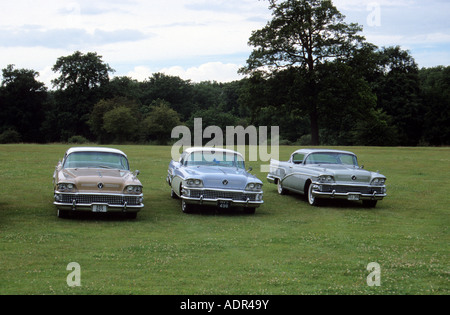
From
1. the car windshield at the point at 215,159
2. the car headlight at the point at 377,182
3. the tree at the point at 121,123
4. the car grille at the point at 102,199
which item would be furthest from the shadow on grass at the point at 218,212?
the tree at the point at 121,123

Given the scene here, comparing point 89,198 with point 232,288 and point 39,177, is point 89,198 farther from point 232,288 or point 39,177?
point 39,177

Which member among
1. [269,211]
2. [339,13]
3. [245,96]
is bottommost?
[269,211]

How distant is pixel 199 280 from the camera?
7.12 metres

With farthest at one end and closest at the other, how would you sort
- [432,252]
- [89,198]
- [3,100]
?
[3,100], [89,198], [432,252]

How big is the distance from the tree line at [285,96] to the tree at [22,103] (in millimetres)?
161

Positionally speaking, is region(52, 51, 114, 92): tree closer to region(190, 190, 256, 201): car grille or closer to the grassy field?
the grassy field

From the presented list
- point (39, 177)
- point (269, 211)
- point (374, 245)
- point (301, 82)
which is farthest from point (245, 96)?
point (374, 245)

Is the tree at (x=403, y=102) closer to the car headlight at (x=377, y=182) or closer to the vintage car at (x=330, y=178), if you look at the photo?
the vintage car at (x=330, y=178)

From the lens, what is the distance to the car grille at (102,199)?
11625 mm

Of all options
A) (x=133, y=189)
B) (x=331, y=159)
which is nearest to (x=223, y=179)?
(x=133, y=189)

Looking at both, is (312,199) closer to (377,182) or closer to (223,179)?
(377,182)

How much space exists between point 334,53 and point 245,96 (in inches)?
379

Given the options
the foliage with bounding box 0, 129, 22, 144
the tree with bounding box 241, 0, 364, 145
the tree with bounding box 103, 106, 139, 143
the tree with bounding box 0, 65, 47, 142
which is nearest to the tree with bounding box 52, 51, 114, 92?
the tree with bounding box 0, 65, 47, 142

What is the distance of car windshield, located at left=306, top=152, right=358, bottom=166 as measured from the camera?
54.0 feet
